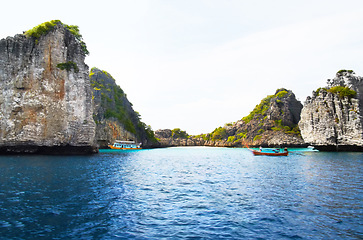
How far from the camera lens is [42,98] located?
52.1m

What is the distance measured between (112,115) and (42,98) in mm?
60109

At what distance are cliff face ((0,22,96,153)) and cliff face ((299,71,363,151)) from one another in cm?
7627

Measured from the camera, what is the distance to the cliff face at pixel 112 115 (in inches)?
4259

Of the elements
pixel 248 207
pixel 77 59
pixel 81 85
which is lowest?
pixel 248 207

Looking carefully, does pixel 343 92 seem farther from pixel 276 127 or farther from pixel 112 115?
pixel 112 115

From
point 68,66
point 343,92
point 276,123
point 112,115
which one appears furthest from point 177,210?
point 276,123

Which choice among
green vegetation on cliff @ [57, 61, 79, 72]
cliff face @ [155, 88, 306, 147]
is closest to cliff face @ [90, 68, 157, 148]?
green vegetation on cliff @ [57, 61, 79, 72]

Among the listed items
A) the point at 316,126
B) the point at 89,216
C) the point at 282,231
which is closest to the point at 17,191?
the point at 89,216

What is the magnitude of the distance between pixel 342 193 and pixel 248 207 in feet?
31.7

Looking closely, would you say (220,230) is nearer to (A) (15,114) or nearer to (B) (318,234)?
A: (B) (318,234)

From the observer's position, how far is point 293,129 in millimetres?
133750

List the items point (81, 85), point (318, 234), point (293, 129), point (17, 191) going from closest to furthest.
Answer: point (318, 234), point (17, 191), point (81, 85), point (293, 129)

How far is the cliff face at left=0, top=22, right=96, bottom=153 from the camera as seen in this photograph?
50.4 m

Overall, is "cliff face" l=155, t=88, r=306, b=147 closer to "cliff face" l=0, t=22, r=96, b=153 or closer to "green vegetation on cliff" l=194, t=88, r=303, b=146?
"green vegetation on cliff" l=194, t=88, r=303, b=146
